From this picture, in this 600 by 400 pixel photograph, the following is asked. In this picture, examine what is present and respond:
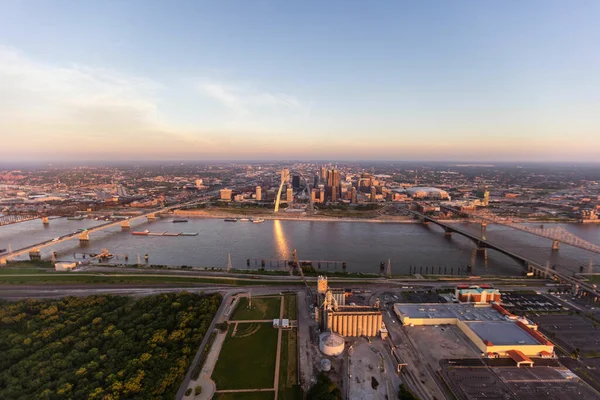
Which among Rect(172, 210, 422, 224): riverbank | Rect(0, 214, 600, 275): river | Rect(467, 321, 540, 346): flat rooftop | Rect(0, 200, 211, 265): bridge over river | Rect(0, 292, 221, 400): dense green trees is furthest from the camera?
Rect(172, 210, 422, 224): riverbank

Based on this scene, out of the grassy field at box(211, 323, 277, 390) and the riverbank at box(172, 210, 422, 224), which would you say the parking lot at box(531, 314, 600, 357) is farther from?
the riverbank at box(172, 210, 422, 224)

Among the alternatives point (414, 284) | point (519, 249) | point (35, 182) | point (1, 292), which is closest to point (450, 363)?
point (414, 284)

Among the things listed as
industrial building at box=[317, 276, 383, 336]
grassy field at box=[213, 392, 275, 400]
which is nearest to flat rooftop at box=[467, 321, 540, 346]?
industrial building at box=[317, 276, 383, 336]

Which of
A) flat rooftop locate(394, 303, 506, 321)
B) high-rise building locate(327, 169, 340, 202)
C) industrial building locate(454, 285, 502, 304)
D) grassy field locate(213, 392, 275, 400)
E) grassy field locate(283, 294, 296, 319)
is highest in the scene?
high-rise building locate(327, 169, 340, 202)

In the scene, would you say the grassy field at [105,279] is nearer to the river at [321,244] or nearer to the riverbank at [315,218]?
the river at [321,244]

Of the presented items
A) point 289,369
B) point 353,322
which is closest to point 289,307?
point 353,322

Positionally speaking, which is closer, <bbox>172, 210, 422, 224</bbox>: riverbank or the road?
the road

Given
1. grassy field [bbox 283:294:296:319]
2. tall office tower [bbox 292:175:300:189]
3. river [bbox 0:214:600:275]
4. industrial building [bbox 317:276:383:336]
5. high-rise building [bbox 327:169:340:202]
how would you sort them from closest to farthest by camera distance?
industrial building [bbox 317:276:383:336] < grassy field [bbox 283:294:296:319] < river [bbox 0:214:600:275] < high-rise building [bbox 327:169:340:202] < tall office tower [bbox 292:175:300:189]

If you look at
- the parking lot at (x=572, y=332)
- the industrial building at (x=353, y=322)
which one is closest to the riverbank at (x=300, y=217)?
the parking lot at (x=572, y=332)
